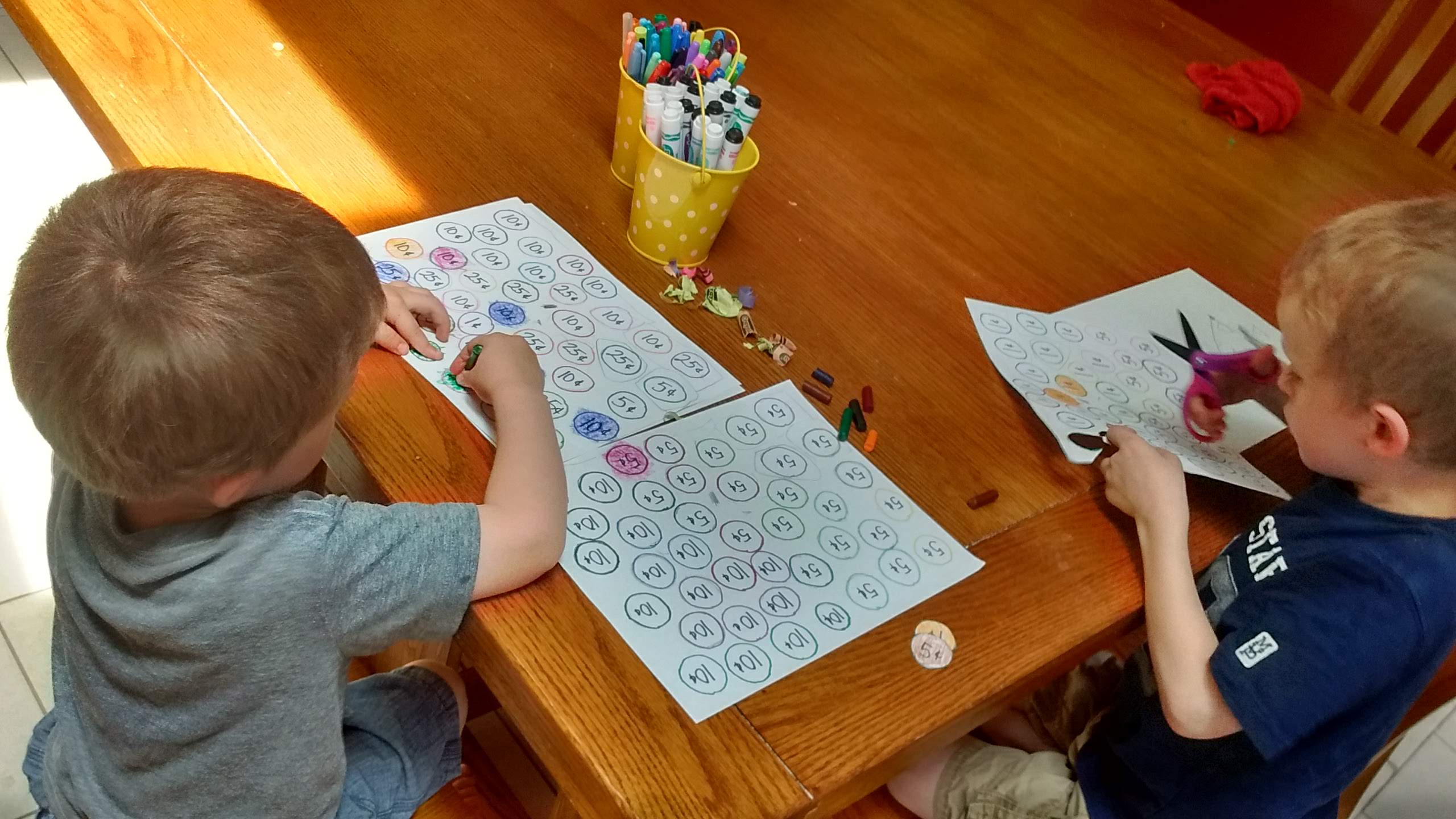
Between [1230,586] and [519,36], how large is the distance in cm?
90

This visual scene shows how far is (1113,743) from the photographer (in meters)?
0.95

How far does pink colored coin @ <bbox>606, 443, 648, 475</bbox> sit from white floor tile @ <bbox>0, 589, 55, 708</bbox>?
96 centimetres

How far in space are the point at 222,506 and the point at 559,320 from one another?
→ 32cm

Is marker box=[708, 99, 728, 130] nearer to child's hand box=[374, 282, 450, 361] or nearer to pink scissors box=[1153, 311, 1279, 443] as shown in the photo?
child's hand box=[374, 282, 450, 361]

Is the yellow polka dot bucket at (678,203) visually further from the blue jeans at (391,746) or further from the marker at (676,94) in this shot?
the blue jeans at (391,746)

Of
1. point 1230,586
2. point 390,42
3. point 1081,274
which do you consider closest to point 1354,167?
point 1081,274

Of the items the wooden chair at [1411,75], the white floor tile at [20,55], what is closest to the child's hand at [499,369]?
the wooden chair at [1411,75]

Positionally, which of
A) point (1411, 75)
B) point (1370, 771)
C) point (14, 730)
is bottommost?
point (14, 730)

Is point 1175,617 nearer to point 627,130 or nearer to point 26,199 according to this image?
point 627,130

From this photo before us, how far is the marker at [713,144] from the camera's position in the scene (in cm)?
87

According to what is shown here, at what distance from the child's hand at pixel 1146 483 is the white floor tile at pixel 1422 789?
1.26 meters

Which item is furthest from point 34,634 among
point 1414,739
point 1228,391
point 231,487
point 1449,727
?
point 1449,727

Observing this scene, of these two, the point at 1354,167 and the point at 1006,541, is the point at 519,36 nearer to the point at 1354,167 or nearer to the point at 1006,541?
the point at 1006,541

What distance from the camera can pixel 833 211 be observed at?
105 cm
